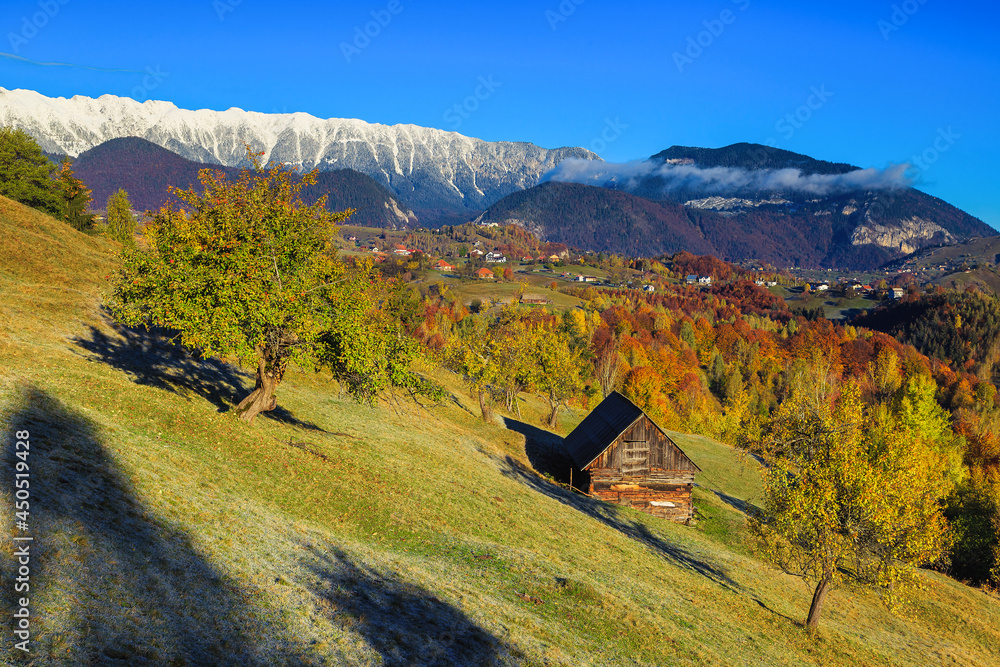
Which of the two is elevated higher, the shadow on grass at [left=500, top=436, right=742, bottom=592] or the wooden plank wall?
the wooden plank wall

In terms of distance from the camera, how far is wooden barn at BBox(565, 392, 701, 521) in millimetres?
49031

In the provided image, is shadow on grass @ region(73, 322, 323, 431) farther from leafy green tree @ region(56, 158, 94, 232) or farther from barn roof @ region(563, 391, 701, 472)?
leafy green tree @ region(56, 158, 94, 232)

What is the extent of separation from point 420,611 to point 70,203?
291 feet

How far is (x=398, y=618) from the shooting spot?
16125mm

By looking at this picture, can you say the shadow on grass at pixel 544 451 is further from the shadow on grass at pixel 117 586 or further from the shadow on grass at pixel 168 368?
the shadow on grass at pixel 117 586

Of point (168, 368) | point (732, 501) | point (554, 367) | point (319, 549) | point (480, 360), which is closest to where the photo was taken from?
point (319, 549)

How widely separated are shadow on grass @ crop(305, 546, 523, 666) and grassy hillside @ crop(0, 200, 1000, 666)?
0.27 feet

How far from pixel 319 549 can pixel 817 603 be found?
2676cm

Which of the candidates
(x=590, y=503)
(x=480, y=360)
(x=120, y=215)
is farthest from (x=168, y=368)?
(x=120, y=215)

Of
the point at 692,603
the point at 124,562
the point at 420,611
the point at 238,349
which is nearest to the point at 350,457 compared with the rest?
the point at 238,349

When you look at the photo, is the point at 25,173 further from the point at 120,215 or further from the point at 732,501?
the point at 732,501

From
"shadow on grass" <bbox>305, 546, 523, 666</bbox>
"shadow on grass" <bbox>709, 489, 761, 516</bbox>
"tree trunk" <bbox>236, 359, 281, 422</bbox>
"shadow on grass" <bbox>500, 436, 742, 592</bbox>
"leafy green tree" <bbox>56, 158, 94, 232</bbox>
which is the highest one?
"leafy green tree" <bbox>56, 158, 94, 232</bbox>

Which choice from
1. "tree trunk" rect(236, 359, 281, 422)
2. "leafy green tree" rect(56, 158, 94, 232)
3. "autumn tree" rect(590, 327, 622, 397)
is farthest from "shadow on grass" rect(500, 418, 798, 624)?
"leafy green tree" rect(56, 158, 94, 232)

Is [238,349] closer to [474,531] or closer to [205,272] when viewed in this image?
[205,272]
